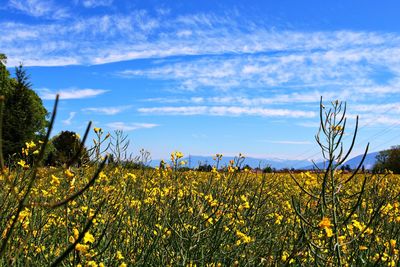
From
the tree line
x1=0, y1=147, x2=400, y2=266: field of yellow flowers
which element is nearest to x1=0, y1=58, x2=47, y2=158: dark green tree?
the tree line

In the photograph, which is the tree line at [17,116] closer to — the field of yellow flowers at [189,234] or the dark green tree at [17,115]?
the dark green tree at [17,115]

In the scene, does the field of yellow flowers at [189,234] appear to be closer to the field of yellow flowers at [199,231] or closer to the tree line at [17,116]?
the field of yellow flowers at [199,231]

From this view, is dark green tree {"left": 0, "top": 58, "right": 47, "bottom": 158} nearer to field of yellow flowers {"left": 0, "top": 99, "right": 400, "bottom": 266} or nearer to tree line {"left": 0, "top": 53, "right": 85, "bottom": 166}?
tree line {"left": 0, "top": 53, "right": 85, "bottom": 166}

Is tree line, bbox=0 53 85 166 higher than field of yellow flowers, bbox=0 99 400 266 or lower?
higher

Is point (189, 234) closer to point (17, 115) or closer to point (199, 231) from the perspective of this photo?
point (199, 231)

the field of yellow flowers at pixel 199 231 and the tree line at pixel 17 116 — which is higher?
the tree line at pixel 17 116

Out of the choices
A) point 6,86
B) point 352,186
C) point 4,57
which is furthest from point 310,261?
point 4,57

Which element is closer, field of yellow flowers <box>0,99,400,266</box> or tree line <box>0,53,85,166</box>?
field of yellow flowers <box>0,99,400,266</box>

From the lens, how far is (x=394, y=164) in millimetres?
33906

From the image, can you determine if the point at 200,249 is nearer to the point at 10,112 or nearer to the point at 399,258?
the point at 399,258

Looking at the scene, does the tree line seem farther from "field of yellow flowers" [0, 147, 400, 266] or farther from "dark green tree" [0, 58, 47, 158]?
"field of yellow flowers" [0, 147, 400, 266]

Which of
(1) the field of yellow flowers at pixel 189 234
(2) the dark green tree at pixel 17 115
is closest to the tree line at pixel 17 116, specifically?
(2) the dark green tree at pixel 17 115

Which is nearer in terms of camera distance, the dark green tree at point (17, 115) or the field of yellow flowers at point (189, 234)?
the field of yellow flowers at point (189, 234)

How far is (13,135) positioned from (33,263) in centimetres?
3563
